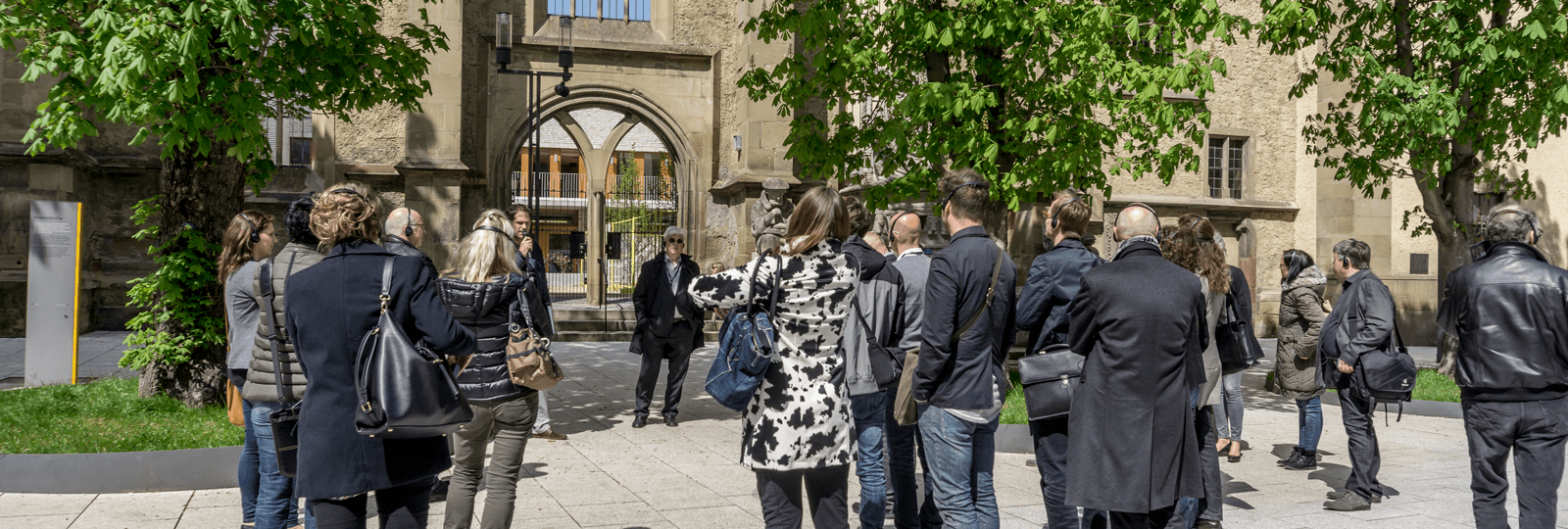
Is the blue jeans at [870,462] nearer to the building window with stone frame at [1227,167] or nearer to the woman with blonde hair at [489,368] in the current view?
the woman with blonde hair at [489,368]

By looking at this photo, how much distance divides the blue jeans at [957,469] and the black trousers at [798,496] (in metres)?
0.68

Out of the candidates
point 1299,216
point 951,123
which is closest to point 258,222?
point 951,123

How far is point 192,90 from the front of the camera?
645cm

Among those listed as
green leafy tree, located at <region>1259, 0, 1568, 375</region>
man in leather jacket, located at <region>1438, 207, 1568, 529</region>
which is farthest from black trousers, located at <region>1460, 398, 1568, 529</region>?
green leafy tree, located at <region>1259, 0, 1568, 375</region>

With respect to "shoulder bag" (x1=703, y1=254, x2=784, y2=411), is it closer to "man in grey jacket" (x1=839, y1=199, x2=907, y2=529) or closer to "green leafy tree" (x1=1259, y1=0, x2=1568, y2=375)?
"man in grey jacket" (x1=839, y1=199, x2=907, y2=529)

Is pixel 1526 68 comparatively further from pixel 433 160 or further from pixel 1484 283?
pixel 433 160

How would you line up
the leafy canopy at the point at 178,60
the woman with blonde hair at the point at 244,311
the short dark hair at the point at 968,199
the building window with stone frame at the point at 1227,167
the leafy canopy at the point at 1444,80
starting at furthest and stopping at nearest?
the building window with stone frame at the point at 1227,167 < the leafy canopy at the point at 1444,80 < the leafy canopy at the point at 178,60 < the woman with blonde hair at the point at 244,311 < the short dark hair at the point at 968,199

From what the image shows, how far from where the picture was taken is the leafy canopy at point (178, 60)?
630 centimetres

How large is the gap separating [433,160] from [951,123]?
10.2m

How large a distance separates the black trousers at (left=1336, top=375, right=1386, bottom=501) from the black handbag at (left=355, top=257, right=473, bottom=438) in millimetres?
5243

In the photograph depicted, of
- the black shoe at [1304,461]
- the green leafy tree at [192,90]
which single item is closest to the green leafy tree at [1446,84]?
the black shoe at [1304,461]

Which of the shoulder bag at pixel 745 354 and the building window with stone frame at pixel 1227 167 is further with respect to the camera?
the building window with stone frame at pixel 1227 167

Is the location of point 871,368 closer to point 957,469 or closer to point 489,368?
point 957,469

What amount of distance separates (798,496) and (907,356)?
1.18 m
